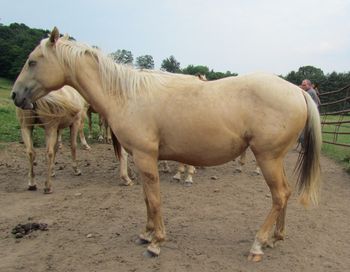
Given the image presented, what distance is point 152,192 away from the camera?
3781 mm

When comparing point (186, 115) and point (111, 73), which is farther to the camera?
point (111, 73)

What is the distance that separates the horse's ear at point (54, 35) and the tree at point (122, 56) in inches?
22.8

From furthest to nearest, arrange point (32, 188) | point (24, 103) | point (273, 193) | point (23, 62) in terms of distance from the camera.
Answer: point (23, 62)
point (32, 188)
point (24, 103)
point (273, 193)

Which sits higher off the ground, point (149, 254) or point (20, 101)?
point (20, 101)

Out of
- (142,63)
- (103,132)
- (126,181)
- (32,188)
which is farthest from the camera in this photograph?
(103,132)

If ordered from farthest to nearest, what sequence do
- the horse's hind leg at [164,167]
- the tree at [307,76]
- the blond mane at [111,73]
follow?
the tree at [307,76] → the horse's hind leg at [164,167] → the blond mane at [111,73]

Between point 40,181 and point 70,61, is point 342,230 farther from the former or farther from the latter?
point 40,181

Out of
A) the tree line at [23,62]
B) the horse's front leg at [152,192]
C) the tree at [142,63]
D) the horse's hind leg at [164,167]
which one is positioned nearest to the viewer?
the horse's front leg at [152,192]

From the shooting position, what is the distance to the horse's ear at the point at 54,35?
377cm

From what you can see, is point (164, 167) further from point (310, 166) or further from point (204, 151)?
point (310, 166)

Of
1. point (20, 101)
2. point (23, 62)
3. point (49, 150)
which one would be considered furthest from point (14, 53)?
point (20, 101)

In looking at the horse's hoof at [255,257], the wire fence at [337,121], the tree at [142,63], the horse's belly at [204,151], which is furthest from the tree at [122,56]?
the wire fence at [337,121]

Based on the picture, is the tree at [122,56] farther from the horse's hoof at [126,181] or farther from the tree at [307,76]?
the tree at [307,76]

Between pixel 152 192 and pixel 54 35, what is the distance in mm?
1899
